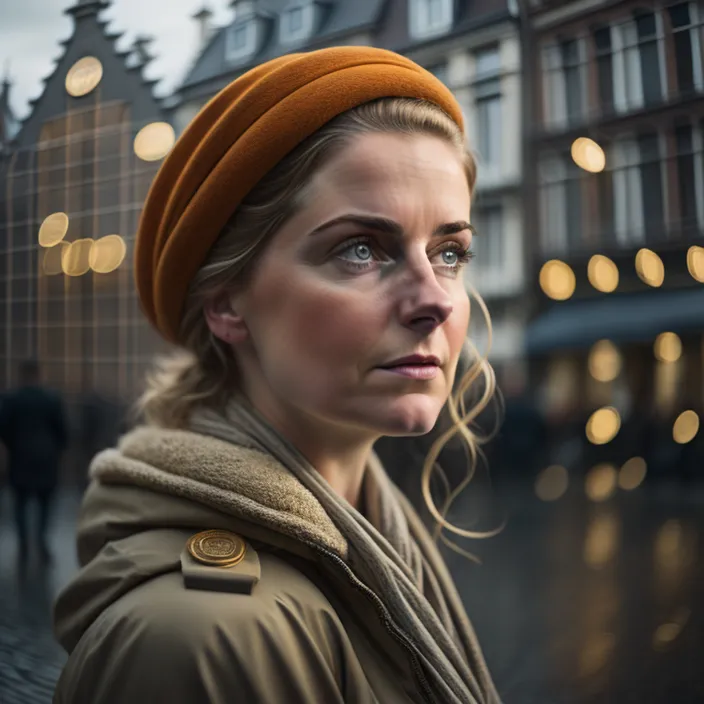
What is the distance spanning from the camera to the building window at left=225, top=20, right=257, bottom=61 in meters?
1.69

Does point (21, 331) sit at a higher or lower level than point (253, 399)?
higher

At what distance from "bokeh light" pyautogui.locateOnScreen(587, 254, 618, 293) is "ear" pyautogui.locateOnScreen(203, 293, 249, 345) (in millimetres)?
1025

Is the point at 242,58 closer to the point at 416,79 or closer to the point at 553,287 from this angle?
the point at 416,79

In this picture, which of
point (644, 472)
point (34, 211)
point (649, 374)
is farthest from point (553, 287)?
point (34, 211)

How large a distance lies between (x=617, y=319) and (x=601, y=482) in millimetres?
409

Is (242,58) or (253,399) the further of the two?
(242,58)

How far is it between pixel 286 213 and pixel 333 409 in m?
0.27

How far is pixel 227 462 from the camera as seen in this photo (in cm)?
104

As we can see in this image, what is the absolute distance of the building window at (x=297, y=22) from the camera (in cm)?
172

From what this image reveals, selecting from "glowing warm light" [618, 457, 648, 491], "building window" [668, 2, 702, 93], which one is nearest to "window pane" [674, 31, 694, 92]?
"building window" [668, 2, 702, 93]

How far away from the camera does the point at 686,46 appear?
5.33ft

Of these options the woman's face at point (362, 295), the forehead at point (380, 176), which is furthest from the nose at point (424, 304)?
the forehead at point (380, 176)

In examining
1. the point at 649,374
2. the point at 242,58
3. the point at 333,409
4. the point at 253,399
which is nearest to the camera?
the point at 333,409

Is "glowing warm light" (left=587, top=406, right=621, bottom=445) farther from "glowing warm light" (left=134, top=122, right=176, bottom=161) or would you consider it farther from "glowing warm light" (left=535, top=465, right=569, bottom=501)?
"glowing warm light" (left=134, top=122, right=176, bottom=161)
